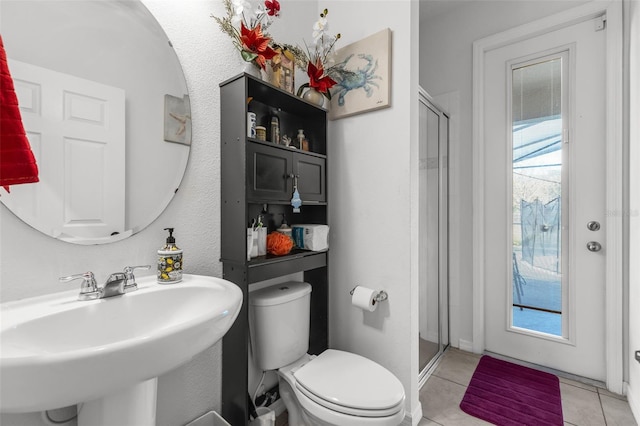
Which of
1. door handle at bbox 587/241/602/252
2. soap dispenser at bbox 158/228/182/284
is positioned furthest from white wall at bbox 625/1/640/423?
soap dispenser at bbox 158/228/182/284

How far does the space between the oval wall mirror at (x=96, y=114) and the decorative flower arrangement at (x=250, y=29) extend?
0.89 ft

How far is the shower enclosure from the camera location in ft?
6.21

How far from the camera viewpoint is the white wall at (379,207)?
4.85 feet

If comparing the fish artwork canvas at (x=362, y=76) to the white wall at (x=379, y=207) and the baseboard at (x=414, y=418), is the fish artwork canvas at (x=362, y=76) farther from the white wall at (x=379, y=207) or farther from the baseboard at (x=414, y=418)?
the baseboard at (x=414, y=418)

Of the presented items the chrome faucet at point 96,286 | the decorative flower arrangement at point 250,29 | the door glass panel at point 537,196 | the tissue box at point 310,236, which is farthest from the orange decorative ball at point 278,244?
the door glass panel at point 537,196

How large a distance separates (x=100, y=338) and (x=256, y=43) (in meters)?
1.19

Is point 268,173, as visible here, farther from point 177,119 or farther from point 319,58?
point 319,58

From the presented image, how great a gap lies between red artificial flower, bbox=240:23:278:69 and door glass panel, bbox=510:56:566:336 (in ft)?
6.02

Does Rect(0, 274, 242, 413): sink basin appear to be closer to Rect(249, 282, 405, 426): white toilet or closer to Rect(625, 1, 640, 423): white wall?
Rect(249, 282, 405, 426): white toilet

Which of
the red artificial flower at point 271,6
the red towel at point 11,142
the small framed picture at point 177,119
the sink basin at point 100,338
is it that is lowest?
the sink basin at point 100,338

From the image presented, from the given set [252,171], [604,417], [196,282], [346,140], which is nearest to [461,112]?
[346,140]

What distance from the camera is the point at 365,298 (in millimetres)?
1507

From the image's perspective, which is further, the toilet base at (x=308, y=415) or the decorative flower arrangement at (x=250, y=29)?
the decorative flower arrangement at (x=250, y=29)

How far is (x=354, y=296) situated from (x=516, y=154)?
5.23ft
